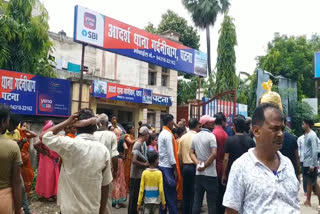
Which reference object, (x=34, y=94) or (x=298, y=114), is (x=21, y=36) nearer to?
(x=34, y=94)

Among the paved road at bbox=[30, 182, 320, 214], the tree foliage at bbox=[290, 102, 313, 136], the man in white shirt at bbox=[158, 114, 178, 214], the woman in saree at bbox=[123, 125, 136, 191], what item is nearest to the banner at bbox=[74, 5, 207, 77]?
the woman in saree at bbox=[123, 125, 136, 191]

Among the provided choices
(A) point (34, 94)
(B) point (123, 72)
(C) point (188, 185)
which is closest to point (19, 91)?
(A) point (34, 94)

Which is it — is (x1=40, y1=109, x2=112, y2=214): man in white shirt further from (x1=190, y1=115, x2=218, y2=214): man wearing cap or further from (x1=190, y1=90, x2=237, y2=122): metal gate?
(x1=190, y1=90, x2=237, y2=122): metal gate

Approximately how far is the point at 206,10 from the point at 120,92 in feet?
57.5

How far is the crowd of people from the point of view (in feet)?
6.02

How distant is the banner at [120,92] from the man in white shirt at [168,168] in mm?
7528

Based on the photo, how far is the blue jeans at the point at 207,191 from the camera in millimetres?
4508

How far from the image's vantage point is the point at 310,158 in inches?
263

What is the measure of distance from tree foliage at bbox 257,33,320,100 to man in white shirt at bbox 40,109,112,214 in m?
18.7

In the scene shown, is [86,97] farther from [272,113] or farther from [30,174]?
[272,113]

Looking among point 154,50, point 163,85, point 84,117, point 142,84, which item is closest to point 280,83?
point 163,85

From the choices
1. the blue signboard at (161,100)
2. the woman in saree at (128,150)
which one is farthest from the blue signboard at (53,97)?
the blue signboard at (161,100)

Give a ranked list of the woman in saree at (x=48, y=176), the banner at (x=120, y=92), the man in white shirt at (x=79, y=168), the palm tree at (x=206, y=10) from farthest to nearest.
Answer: the palm tree at (x=206, y=10), the banner at (x=120, y=92), the woman in saree at (x=48, y=176), the man in white shirt at (x=79, y=168)

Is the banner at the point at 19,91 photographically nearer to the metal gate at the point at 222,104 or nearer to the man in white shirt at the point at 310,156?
the metal gate at the point at 222,104
